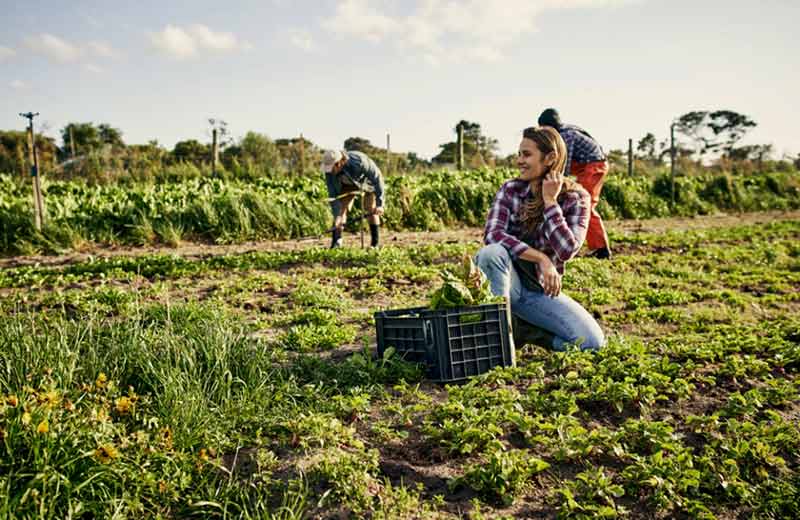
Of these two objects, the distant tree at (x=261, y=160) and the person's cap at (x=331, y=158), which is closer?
the person's cap at (x=331, y=158)

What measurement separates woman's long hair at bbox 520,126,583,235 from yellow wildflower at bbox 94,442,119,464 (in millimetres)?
3039

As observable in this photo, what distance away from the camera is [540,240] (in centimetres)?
454

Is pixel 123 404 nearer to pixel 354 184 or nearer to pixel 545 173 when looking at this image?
pixel 545 173

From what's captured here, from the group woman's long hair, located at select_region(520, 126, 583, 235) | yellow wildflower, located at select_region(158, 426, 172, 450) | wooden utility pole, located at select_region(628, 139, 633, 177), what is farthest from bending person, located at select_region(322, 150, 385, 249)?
wooden utility pole, located at select_region(628, 139, 633, 177)

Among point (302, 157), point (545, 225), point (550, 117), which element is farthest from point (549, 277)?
point (302, 157)

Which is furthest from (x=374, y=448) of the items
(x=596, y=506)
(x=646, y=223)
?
(x=646, y=223)

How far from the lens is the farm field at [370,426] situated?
8.59 feet

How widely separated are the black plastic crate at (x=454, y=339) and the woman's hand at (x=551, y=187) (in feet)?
2.95

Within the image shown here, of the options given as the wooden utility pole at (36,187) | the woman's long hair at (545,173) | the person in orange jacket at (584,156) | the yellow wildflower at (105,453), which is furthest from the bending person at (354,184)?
the yellow wildflower at (105,453)

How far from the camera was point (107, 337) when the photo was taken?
12.3 ft

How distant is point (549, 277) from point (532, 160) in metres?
0.81

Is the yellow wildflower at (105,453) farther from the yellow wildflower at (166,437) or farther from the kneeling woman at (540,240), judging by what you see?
the kneeling woman at (540,240)

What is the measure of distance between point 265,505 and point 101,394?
44.4 inches

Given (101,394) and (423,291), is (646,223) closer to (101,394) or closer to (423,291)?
(423,291)
